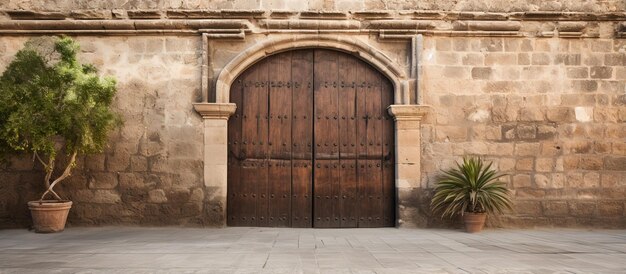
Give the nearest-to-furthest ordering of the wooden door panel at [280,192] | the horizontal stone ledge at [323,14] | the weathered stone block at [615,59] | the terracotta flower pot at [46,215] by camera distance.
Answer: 1. the terracotta flower pot at [46,215]
2. the horizontal stone ledge at [323,14]
3. the wooden door panel at [280,192]
4. the weathered stone block at [615,59]

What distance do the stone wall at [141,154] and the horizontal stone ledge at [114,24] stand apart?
159 millimetres

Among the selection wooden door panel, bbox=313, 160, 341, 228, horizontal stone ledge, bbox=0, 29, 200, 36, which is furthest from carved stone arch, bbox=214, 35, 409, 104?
wooden door panel, bbox=313, 160, 341, 228

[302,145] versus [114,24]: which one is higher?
[114,24]


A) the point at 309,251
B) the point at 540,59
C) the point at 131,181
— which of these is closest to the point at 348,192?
the point at 309,251

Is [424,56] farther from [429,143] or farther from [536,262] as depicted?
[536,262]

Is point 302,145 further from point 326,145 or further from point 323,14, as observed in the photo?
point 323,14

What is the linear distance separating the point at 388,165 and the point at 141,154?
3290 millimetres

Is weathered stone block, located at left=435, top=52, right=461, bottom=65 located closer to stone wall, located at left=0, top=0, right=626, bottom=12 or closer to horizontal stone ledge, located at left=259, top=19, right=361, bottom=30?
stone wall, located at left=0, top=0, right=626, bottom=12

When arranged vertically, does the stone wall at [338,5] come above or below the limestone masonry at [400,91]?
above

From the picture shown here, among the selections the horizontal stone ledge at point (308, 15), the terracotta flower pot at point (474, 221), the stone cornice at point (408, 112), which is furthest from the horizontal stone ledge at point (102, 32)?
the terracotta flower pot at point (474, 221)

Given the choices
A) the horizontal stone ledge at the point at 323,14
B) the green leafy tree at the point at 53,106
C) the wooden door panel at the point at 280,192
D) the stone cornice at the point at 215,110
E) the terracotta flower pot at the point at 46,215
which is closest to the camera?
the green leafy tree at the point at 53,106

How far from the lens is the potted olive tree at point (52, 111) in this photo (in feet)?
17.4

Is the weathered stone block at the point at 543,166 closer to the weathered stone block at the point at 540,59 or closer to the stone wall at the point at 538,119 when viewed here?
the stone wall at the point at 538,119

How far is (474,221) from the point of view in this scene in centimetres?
589
